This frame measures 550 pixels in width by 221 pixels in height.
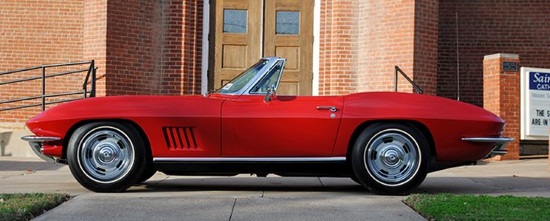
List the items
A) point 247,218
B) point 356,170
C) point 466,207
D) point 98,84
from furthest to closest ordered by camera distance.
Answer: point 98,84, point 356,170, point 466,207, point 247,218

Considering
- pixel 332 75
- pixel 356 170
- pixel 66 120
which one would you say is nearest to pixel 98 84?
pixel 332 75

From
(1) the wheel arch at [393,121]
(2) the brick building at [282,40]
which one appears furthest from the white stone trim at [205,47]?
(1) the wheel arch at [393,121]

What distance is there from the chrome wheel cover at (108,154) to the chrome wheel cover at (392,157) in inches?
82.4

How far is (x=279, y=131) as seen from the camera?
27.3 ft

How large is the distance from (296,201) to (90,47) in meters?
8.19

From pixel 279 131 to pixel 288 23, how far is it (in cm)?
778

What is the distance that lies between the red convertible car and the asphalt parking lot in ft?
0.79

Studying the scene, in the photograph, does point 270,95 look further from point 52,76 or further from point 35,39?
point 35,39

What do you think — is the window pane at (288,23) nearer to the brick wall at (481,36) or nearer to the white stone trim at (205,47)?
the white stone trim at (205,47)

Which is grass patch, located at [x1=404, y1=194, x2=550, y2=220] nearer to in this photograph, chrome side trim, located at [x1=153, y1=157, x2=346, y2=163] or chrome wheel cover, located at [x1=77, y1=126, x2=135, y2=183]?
chrome side trim, located at [x1=153, y1=157, x2=346, y2=163]

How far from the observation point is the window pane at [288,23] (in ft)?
52.1

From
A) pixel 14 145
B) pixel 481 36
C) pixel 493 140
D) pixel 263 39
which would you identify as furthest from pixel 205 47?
pixel 493 140

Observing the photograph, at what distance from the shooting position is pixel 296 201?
765 centimetres

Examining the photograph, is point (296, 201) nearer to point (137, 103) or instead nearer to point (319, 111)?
point (319, 111)
